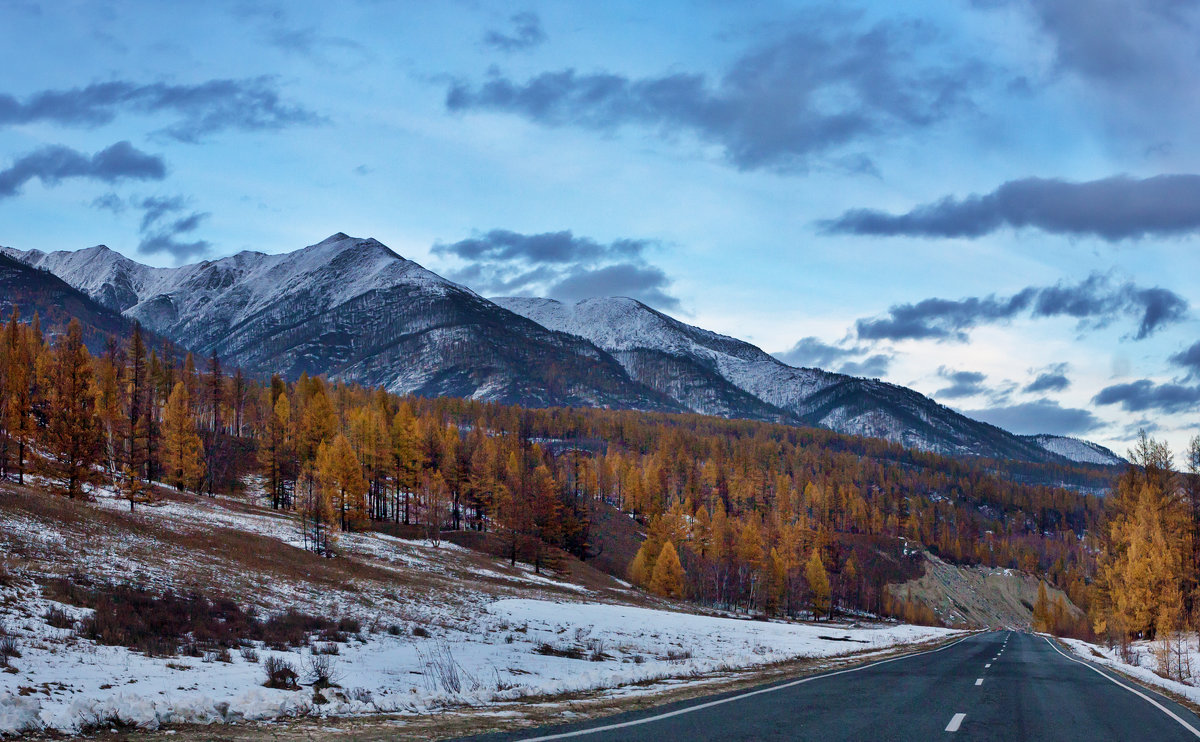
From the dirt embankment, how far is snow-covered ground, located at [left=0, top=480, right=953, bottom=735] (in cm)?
11828

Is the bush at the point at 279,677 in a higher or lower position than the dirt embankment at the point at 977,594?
higher

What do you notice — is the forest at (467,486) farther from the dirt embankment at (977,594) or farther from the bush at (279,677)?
the bush at (279,677)

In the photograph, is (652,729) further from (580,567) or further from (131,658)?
(580,567)

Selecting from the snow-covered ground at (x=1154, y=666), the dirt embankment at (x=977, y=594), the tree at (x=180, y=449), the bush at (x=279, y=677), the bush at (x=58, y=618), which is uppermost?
the tree at (x=180, y=449)

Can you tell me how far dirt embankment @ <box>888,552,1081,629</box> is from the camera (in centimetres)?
15512

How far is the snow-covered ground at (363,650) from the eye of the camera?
43.4 feet

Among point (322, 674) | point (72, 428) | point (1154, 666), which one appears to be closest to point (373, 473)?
point (72, 428)

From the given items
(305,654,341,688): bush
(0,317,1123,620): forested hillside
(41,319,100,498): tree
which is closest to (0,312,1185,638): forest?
(41,319,100,498): tree

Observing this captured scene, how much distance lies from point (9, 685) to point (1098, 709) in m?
22.1

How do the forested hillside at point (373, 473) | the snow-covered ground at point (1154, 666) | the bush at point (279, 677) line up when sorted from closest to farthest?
the bush at point (279, 677) → the snow-covered ground at point (1154, 666) → the forested hillside at point (373, 473)

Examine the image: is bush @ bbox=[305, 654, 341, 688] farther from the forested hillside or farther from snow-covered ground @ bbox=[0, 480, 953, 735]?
the forested hillside

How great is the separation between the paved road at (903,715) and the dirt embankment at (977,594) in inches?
5641

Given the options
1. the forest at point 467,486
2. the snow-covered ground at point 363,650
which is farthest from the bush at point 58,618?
the forest at point 467,486

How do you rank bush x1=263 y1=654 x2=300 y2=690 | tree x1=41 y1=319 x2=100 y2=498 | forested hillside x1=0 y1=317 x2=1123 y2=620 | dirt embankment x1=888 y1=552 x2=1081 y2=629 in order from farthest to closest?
dirt embankment x1=888 y1=552 x2=1081 y2=629 → forested hillside x1=0 y1=317 x2=1123 y2=620 → tree x1=41 y1=319 x2=100 y2=498 → bush x1=263 y1=654 x2=300 y2=690
